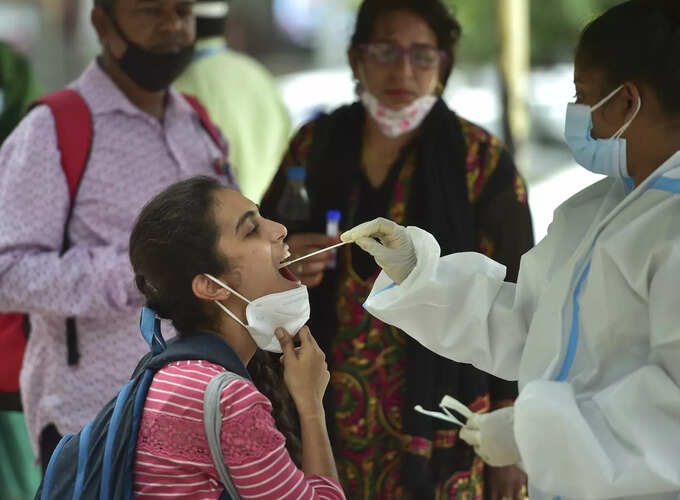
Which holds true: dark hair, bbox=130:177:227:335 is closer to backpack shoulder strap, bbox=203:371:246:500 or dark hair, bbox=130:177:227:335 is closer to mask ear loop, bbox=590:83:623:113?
backpack shoulder strap, bbox=203:371:246:500

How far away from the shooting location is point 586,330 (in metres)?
1.71

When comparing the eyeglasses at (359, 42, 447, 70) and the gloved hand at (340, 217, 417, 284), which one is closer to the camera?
the gloved hand at (340, 217, 417, 284)

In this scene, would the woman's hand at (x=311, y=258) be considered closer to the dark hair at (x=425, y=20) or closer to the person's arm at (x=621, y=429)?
the dark hair at (x=425, y=20)

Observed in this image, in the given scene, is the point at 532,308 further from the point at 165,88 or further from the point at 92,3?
the point at 92,3

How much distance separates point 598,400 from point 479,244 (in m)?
1.11

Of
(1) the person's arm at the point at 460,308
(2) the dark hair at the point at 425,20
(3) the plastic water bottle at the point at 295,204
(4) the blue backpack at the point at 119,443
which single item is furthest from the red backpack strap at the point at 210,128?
(4) the blue backpack at the point at 119,443

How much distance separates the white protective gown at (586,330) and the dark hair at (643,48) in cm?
14

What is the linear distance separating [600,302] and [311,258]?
1006 millimetres

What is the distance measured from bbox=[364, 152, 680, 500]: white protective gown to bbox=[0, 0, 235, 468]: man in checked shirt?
0.94 meters

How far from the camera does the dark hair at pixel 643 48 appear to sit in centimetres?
165

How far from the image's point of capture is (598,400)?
159 centimetres

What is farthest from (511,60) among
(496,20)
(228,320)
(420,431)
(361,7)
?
(228,320)

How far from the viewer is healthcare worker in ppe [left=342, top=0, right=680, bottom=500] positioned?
60.6 inches

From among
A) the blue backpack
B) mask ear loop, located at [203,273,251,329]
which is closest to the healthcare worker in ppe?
mask ear loop, located at [203,273,251,329]
